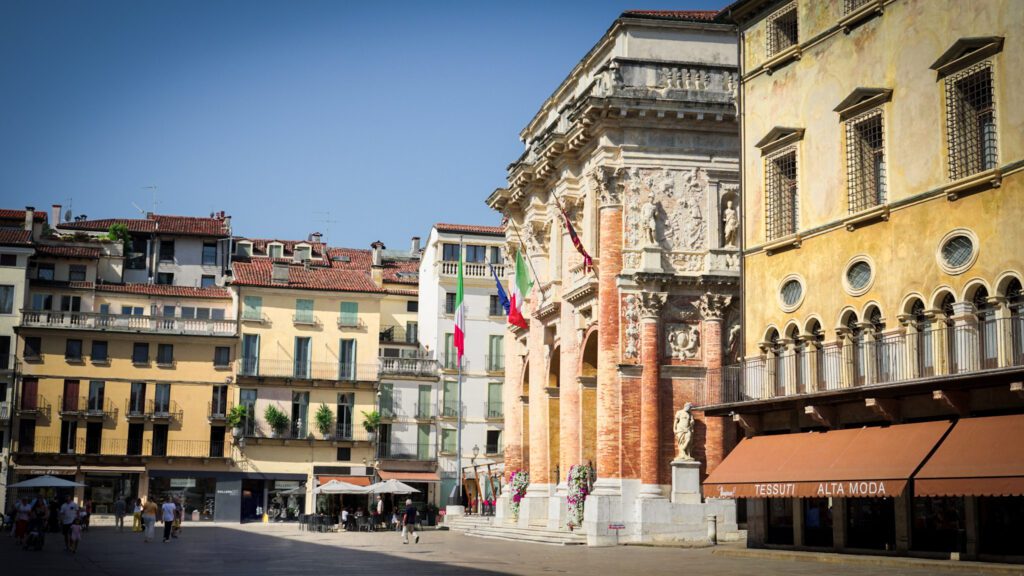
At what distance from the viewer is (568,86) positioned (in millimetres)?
51344

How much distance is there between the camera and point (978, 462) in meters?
24.1

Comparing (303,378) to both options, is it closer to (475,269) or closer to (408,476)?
(408,476)

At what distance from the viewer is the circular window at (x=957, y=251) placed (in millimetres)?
26016

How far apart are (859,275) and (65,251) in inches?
2337

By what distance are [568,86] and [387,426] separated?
31.7 metres

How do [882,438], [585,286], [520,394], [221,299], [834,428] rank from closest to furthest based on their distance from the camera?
[882,438], [834,428], [585,286], [520,394], [221,299]

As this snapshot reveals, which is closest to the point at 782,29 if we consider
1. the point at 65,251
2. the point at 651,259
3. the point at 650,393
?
the point at 651,259

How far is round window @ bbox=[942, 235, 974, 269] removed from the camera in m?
26.1

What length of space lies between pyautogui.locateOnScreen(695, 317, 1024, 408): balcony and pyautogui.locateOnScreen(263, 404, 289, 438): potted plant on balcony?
143ft

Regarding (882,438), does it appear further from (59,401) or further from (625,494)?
(59,401)

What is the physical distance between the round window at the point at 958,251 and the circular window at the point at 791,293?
5.48 meters

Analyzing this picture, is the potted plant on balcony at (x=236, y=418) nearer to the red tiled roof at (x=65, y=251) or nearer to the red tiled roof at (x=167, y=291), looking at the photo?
the red tiled roof at (x=167, y=291)

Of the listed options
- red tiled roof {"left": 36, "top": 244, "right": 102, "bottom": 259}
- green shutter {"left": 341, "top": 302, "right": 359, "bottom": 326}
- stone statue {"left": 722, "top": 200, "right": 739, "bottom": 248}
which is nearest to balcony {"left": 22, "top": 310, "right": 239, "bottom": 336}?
red tiled roof {"left": 36, "top": 244, "right": 102, "bottom": 259}

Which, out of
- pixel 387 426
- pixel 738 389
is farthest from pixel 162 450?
pixel 738 389
